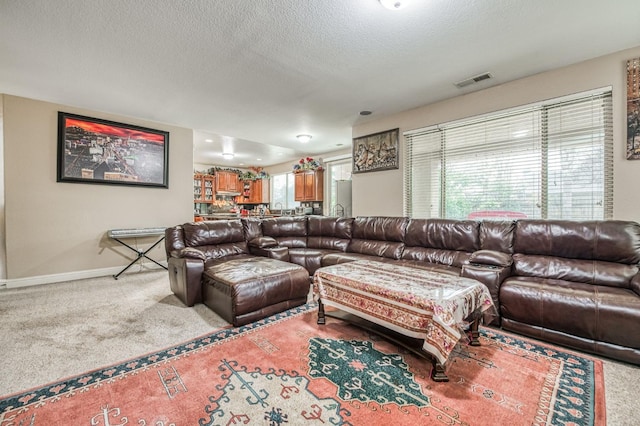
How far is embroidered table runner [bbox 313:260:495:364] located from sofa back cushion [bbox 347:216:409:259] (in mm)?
1152

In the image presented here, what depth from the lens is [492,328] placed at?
244 cm

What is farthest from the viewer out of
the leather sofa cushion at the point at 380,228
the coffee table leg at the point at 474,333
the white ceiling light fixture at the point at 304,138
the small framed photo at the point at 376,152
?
the white ceiling light fixture at the point at 304,138

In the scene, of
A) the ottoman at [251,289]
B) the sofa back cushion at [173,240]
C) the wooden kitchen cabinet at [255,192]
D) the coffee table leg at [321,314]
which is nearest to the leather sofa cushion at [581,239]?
the coffee table leg at [321,314]

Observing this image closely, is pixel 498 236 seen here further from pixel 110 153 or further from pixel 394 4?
pixel 110 153

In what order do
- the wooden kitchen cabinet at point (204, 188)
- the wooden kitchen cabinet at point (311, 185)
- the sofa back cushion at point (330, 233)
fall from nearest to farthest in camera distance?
the sofa back cushion at point (330, 233)
the wooden kitchen cabinet at point (311, 185)
the wooden kitchen cabinet at point (204, 188)

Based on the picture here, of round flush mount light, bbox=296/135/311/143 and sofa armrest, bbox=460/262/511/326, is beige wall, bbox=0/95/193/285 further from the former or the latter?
sofa armrest, bbox=460/262/511/326

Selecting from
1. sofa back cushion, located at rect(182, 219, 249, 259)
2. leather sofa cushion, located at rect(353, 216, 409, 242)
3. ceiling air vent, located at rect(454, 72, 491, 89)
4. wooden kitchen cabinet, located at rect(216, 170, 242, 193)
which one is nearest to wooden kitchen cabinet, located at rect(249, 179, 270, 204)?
wooden kitchen cabinet, located at rect(216, 170, 242, 193)

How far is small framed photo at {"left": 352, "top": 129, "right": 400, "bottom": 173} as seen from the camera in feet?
15.0

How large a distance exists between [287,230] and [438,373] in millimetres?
3283

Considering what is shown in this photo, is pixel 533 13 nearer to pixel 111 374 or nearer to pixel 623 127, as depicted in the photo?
pixel 623 127

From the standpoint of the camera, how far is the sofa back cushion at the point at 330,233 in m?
4.39

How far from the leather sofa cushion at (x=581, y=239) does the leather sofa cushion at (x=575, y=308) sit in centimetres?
39

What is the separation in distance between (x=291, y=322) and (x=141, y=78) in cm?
331

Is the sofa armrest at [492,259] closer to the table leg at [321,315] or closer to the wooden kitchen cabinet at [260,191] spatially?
the table leg at [321,315]
